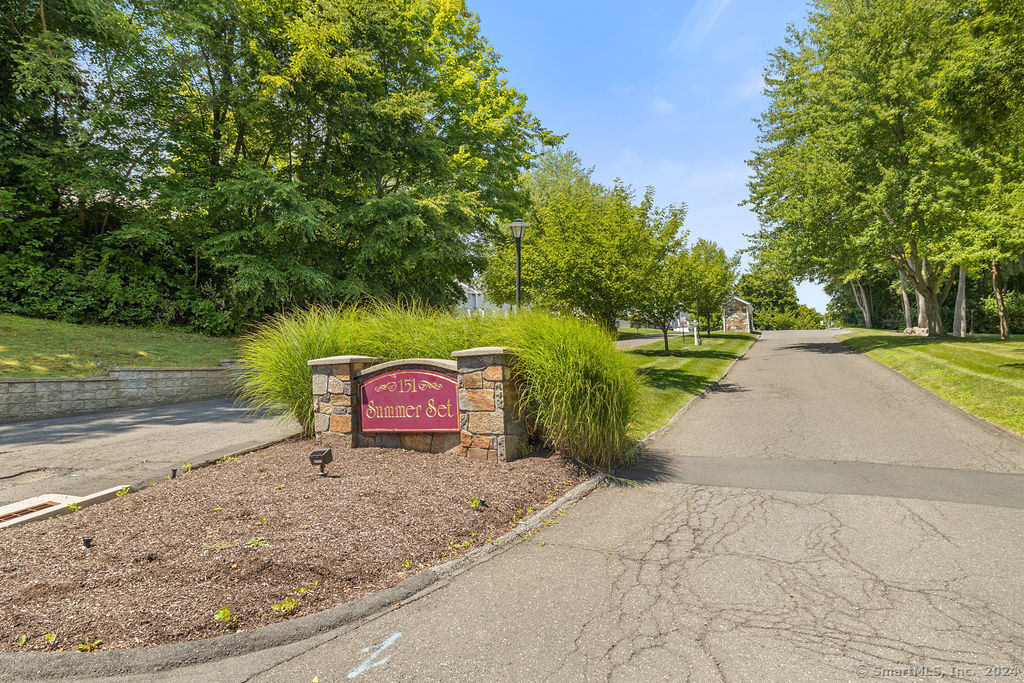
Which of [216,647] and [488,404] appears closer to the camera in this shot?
[216,647]

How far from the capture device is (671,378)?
17.4 meters

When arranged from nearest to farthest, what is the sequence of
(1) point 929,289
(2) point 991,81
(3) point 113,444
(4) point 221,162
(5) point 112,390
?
1. (3) point 113,444
2. (2) point 991,81
3. (5) point 112,390
4. (4) point 221,162
5. (1) point 929,289

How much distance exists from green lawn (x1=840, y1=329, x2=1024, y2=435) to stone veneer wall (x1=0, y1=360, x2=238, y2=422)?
18715 mm

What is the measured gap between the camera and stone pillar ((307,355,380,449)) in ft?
25.0

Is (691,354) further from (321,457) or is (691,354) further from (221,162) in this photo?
(321,457)

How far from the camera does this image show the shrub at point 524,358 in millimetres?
6875

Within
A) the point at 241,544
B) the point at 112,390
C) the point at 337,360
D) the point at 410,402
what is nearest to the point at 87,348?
the point at 112,390

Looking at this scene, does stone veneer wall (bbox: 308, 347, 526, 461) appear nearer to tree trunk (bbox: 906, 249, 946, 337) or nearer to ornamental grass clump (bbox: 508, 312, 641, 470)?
ornamental grass clump (bbox: 508, 312, 641, 470)

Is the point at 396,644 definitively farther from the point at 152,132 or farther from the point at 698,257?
the point at 698,257

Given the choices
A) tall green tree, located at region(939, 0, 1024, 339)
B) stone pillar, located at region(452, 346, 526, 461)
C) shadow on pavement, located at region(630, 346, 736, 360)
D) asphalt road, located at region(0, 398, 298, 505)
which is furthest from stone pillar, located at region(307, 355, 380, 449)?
shadow on pavement, located at region(630, 346, 736, 360)

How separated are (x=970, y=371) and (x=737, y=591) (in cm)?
1582

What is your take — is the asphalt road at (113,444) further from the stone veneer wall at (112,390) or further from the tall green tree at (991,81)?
the tall green tree at (991,81)

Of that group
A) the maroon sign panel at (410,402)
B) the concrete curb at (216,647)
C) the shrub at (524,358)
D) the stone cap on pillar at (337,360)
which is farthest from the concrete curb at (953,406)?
the stone cap on pillar at (337,360)

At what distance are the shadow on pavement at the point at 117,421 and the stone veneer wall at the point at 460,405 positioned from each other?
2482 millimetres
